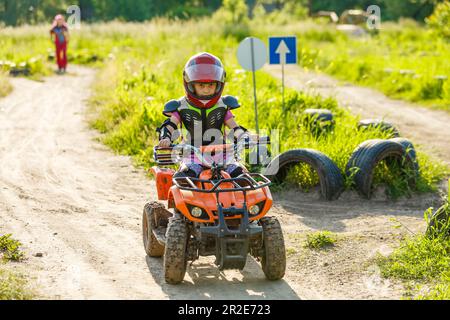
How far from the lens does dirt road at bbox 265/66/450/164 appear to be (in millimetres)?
12336

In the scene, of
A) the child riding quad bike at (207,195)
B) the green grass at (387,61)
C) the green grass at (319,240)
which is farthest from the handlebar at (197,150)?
the green grass at (387,61)

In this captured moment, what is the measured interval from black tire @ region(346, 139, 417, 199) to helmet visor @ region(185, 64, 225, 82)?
303cm

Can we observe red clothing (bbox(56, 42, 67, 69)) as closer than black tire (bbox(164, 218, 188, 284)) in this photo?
No

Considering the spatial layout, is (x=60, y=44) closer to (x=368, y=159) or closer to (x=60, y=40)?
(x=60, y=40)

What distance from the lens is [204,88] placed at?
21.8ft

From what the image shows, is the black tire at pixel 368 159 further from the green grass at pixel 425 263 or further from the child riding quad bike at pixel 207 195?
Result: the child riding quad bike at pixel 207 195

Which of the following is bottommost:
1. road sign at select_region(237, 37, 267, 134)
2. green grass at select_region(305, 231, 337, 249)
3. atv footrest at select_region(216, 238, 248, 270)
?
green grass at select_region(305, 231, 337, 249)

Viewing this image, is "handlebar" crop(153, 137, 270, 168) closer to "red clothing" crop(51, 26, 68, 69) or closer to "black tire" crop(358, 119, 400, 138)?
"black tire" crop(358, 119, 400, 138)

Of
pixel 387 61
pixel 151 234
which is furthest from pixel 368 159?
pixel 387 61

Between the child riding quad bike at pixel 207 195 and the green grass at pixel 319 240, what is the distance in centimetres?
113

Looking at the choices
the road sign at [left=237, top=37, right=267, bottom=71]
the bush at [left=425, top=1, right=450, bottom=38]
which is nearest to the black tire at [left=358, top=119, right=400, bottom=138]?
the road sign at [left=237, top=37, right=267, bottom=71]

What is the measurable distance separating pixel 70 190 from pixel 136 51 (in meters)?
14.1

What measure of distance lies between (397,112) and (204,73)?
381 inches
